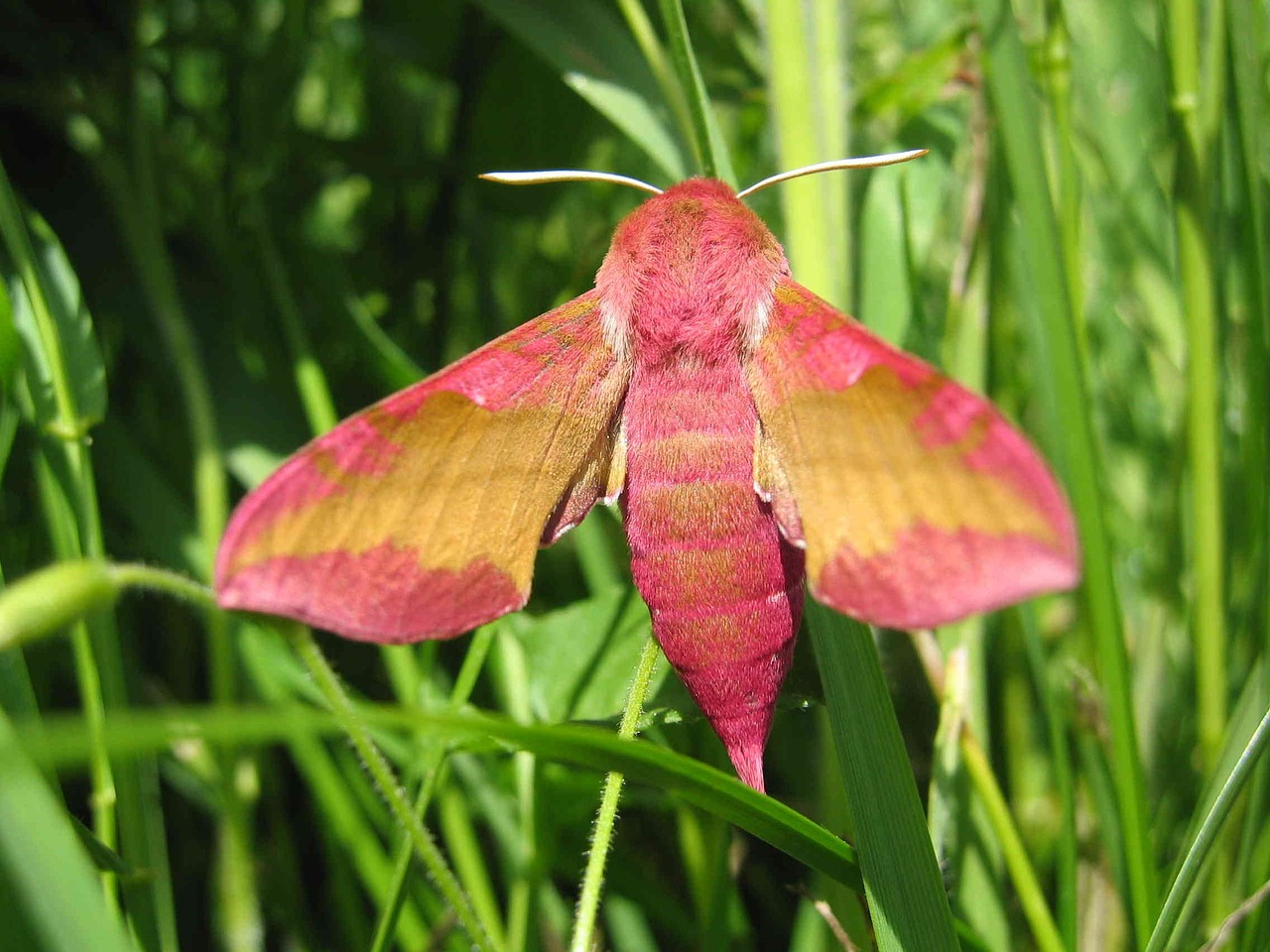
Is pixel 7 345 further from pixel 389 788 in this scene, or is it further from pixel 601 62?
pixel 601 62

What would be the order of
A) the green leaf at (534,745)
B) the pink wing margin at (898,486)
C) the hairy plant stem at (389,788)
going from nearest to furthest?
1. the green leaf at (534,745)
2. the pink wing margin at (898,486)
3. the hairy plant stem at (389,788)

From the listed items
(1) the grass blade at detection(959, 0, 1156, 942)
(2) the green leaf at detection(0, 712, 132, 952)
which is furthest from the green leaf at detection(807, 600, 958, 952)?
(2) the green leaf at detection(0, 712, 132, 952)

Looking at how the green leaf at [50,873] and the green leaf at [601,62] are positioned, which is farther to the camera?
the green leaf at [601,62]

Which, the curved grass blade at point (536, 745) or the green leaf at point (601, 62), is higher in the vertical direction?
the green leaf at point (601, 62)

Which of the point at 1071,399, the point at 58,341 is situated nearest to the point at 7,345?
the point at 58,341

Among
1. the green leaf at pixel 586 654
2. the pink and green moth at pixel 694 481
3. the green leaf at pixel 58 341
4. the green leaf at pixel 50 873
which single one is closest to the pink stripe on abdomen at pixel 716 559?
the pink and green moth at pixel 694 481

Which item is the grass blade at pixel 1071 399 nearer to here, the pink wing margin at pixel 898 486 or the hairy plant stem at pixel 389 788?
the pink wing margin at pixel 898 486

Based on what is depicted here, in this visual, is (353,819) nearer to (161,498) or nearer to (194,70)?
(161,498)

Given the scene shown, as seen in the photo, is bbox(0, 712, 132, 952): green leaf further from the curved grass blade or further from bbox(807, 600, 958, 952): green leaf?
bbox(807, 600, 958, 952): green leaf
